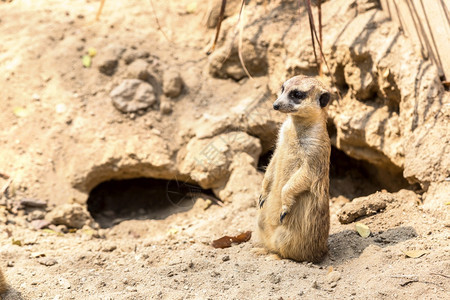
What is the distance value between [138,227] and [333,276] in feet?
7.10

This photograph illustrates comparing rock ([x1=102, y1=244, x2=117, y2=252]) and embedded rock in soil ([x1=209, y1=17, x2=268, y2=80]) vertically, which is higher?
embedded rock in soil ([x1=209, y1=17, x2=268, y2=80])

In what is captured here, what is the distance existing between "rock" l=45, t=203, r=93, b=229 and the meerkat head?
80.4 inches

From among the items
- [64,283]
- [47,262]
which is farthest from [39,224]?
[64,283]

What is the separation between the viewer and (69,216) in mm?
4188

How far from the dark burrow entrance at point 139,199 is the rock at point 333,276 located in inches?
83.2

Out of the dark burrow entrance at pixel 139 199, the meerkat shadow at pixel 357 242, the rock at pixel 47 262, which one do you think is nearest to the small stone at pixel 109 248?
the rock at pixel 47 262

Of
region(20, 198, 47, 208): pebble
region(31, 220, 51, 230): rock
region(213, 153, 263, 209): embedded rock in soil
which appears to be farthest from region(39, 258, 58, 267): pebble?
region(213, 153, 263, 209): embedded rock in soil

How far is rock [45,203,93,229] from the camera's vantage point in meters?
4.18

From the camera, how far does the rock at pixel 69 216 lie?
418 cm

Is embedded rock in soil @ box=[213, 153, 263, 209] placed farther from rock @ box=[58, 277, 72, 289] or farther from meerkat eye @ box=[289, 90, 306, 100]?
rock @ box=[58, 277, 72, 289]

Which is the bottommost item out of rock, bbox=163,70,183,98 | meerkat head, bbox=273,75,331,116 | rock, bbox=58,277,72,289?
rock, bbox=58,277,72,289

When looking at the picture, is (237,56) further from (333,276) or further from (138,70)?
(333,276)

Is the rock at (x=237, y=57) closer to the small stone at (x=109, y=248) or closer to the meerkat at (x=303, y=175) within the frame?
the meerkat at (x=303, y=175)

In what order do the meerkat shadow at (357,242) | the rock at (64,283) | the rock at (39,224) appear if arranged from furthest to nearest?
the rock at (39,224) → the meerkat shadow at (357,242) → the rock at (64,283)
